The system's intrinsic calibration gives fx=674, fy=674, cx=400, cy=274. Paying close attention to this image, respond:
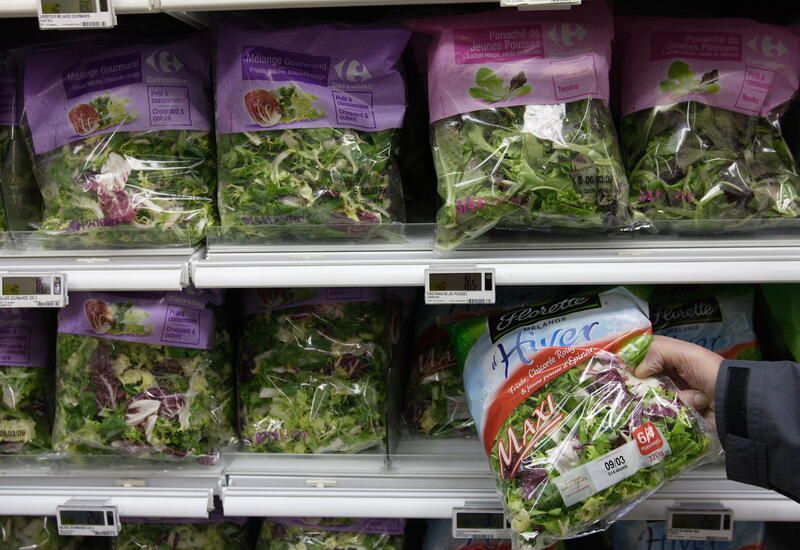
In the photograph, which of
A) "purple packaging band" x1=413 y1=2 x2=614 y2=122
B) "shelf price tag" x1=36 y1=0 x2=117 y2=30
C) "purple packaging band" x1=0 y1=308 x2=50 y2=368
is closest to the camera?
"shelf price tag" x1=36 y1=0 x2=117 y2=30

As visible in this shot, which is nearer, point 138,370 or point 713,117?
point 713,117

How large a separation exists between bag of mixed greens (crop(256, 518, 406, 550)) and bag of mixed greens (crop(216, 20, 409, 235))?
642mm

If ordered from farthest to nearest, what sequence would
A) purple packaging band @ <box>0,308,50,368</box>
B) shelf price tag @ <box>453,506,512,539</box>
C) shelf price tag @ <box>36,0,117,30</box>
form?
1. purple packaging band @ <box>0,308,50,368</box>
2. shelf price tag @ <box>453,506,512,539</box>
3. shelf price tag @ <box>36,0,117,30</box>

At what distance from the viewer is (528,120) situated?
46.8 inches

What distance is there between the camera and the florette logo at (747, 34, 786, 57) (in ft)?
4.01

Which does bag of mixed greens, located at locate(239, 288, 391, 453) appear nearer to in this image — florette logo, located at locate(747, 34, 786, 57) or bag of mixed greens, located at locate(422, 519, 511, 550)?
bag of mixed greens, located at locate(422, 519, 511, 550)

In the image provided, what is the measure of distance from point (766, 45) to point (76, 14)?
1197 millimetres

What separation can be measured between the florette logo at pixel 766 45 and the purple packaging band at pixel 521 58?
28 cm

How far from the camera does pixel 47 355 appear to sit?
148 centimetres

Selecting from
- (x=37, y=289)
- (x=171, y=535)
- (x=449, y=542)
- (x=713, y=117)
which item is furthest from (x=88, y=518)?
(x=713, y=117)

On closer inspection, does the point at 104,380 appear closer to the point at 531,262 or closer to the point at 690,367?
the point at 531,262

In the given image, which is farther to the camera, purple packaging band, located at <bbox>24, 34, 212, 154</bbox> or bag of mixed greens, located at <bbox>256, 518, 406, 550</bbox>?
bag of mixed greens, located at <bbox>256, 518, 406, 550</bbox>

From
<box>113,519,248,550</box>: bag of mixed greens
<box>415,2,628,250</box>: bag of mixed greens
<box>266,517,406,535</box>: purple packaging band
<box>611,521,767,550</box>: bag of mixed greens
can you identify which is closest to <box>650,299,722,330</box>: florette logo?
<box>415,2,628,250</box>: bag of mixed greens

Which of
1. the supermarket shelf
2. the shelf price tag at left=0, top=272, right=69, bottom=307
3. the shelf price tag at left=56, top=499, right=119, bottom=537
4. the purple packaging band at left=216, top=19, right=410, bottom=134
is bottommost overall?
the shelf price tag at left=56, top=499, right=119, bottom=537
